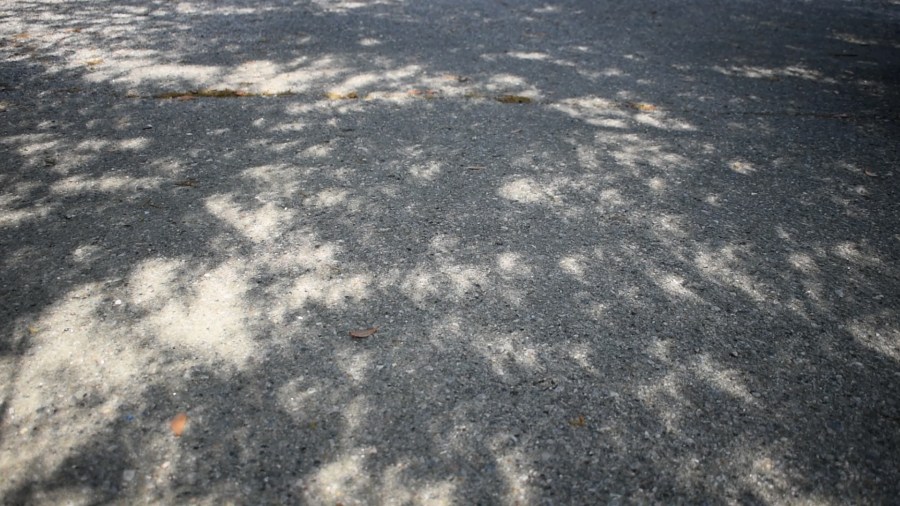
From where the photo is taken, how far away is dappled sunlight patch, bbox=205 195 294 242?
3.44 m

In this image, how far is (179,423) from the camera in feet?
7.69

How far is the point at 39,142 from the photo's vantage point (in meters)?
4.31

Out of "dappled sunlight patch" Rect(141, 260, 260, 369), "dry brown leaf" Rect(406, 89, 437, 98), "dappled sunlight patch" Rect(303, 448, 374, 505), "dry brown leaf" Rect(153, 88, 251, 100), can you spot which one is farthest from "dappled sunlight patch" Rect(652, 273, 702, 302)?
"dry brown leaf" Rect(153, 88, 251, 100)

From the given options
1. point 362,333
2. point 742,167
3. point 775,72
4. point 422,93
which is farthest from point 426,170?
point 775,72

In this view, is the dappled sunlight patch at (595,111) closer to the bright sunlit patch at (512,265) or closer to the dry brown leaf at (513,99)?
the dry brown leaf at (513,99)

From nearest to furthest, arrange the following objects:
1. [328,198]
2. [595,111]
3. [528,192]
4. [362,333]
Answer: [362,333], [328,198], [528,192], [595,111]

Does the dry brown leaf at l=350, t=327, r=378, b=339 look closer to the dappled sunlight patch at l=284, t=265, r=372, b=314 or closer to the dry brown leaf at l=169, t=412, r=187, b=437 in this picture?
the dappled sunlight patch at l=284, t=265, r=372, b=314

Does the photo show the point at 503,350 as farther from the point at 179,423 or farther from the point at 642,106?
the point at 642,106

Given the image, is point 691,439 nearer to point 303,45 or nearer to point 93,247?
point 93,247

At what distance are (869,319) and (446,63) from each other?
14.2ft

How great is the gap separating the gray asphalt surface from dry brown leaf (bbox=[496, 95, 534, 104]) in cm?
12

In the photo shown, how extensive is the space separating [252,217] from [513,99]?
2.62 metres

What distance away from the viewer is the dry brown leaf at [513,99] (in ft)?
17.2

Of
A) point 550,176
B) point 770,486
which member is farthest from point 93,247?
point 770,486
